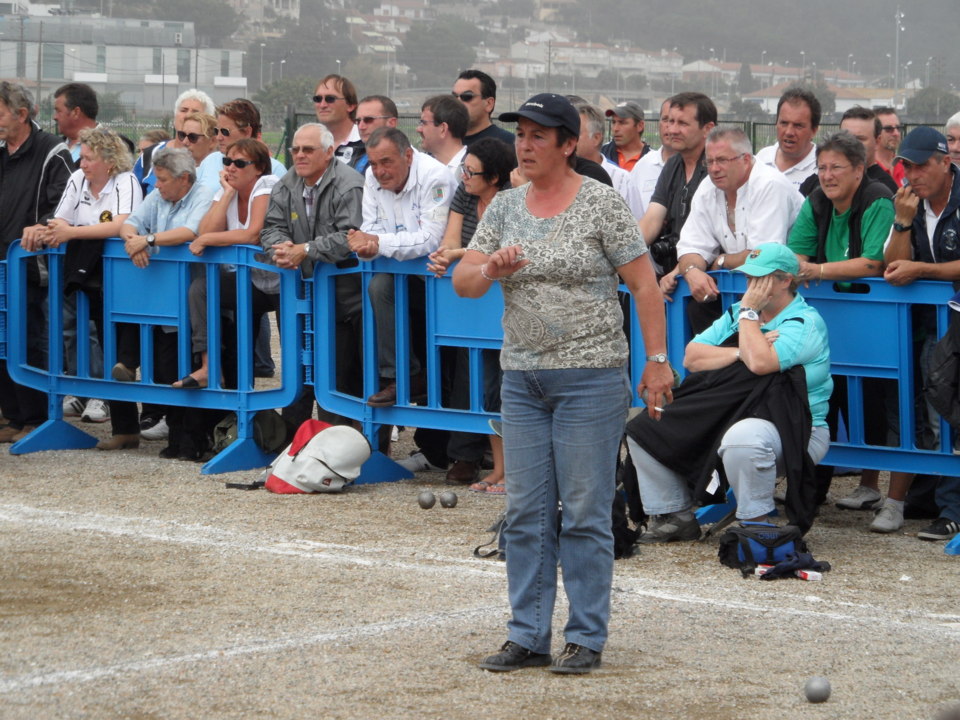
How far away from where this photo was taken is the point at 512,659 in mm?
5117

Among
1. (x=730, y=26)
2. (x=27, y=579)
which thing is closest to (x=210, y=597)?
(x=27, y=579)

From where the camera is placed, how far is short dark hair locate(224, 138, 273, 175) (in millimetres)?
9312

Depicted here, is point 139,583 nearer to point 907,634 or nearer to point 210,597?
point 210,597

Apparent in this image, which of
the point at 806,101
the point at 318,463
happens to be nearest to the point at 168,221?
the point at 318,463

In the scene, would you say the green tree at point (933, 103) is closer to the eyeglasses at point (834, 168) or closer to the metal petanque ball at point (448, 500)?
the eyeglasses at point (834, 168)

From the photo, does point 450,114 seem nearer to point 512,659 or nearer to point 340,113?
point 340,113

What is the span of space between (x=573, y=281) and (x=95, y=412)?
6.86 metres

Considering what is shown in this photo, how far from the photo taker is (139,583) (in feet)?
20.6

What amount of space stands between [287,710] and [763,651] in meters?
1.79

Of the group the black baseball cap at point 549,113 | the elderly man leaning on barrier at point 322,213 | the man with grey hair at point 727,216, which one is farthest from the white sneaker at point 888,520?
the black baseball cap at point 549,113

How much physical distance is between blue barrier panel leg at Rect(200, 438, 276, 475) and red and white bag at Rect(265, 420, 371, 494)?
597 mm

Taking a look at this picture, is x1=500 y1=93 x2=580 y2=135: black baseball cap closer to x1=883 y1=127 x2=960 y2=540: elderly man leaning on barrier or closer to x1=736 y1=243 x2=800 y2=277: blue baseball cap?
x1=736 y1=243 x2=800 y2=277: blue baseball cap

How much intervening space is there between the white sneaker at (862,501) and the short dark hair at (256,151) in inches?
162

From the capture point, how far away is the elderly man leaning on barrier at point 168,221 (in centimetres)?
938
